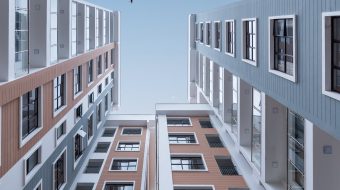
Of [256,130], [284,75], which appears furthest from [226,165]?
[284,75]

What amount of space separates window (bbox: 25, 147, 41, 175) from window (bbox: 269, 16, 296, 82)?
37.3 ft

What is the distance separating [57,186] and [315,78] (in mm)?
16302

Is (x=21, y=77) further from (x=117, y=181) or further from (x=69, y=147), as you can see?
(x=117, y=181)

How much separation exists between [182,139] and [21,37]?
581 inches

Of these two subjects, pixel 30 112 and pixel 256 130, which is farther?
pixel 256 130

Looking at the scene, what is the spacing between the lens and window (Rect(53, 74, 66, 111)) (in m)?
22.4

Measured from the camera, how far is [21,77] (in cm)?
1616

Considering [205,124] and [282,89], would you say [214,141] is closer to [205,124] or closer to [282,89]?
[205,124]

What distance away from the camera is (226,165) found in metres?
24.8

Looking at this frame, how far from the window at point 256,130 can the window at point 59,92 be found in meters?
10.9

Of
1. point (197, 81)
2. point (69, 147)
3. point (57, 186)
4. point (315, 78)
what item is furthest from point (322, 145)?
point (197, 81)

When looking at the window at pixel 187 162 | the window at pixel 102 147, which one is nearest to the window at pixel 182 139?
the window at pixel 187 162

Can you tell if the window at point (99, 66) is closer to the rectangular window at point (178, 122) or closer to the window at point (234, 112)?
the rectangular window at point (178, 122)

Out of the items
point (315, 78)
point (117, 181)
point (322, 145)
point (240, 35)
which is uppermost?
point (240, 35)
